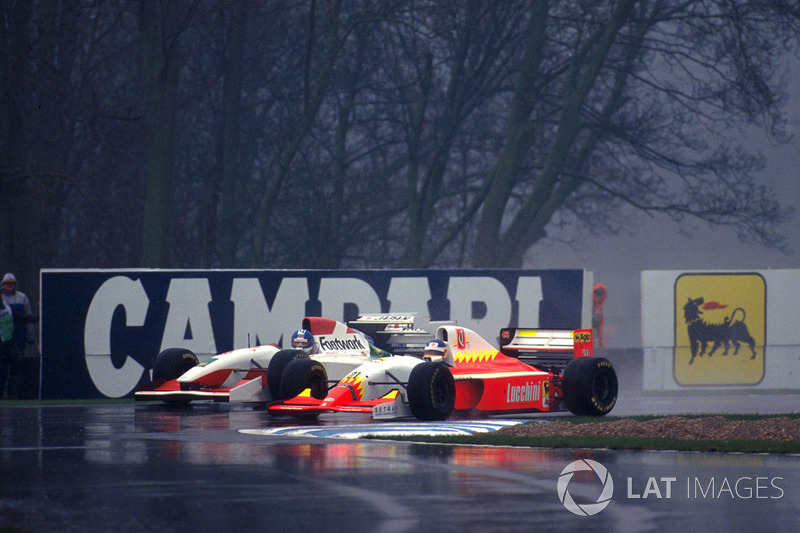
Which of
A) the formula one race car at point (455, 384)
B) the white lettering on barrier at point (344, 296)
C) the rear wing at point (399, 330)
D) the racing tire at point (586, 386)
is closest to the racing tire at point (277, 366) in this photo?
the formula one race car at point (455, 384)

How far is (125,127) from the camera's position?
125ft

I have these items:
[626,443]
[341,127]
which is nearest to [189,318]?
[626,443]

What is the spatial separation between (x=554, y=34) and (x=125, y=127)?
12348mm

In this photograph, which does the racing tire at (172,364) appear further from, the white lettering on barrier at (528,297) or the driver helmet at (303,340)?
the white lettering on barrier at (528,297)

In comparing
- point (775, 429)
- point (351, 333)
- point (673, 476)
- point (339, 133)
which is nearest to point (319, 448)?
point (673, 476)

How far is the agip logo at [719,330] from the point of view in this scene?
2455 centimetres

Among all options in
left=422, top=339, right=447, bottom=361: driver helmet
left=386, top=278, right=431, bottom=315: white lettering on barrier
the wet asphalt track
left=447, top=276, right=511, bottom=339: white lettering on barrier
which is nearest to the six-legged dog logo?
left=447, top=276, right=511, bottom=339: white lettering on barrier

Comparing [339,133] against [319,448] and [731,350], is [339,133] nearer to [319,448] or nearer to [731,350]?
[731,350]

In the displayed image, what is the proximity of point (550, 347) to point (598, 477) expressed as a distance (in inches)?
332

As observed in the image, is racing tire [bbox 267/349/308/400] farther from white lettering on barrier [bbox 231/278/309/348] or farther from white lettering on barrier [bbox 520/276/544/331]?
white lettering on barrier [bbox 520/276/544/331]

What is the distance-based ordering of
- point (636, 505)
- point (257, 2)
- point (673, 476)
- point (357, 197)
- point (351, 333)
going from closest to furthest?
1. point (636, 505)
2. point (673, 476)
3. point (351, 333)
4. point (257, 2)
5. point (357, 197)

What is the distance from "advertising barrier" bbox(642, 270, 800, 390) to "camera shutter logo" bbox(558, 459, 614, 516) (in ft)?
43.1

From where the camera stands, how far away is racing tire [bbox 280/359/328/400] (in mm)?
17875

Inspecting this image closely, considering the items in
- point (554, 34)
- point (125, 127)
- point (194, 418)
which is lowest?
point (194, 418)
